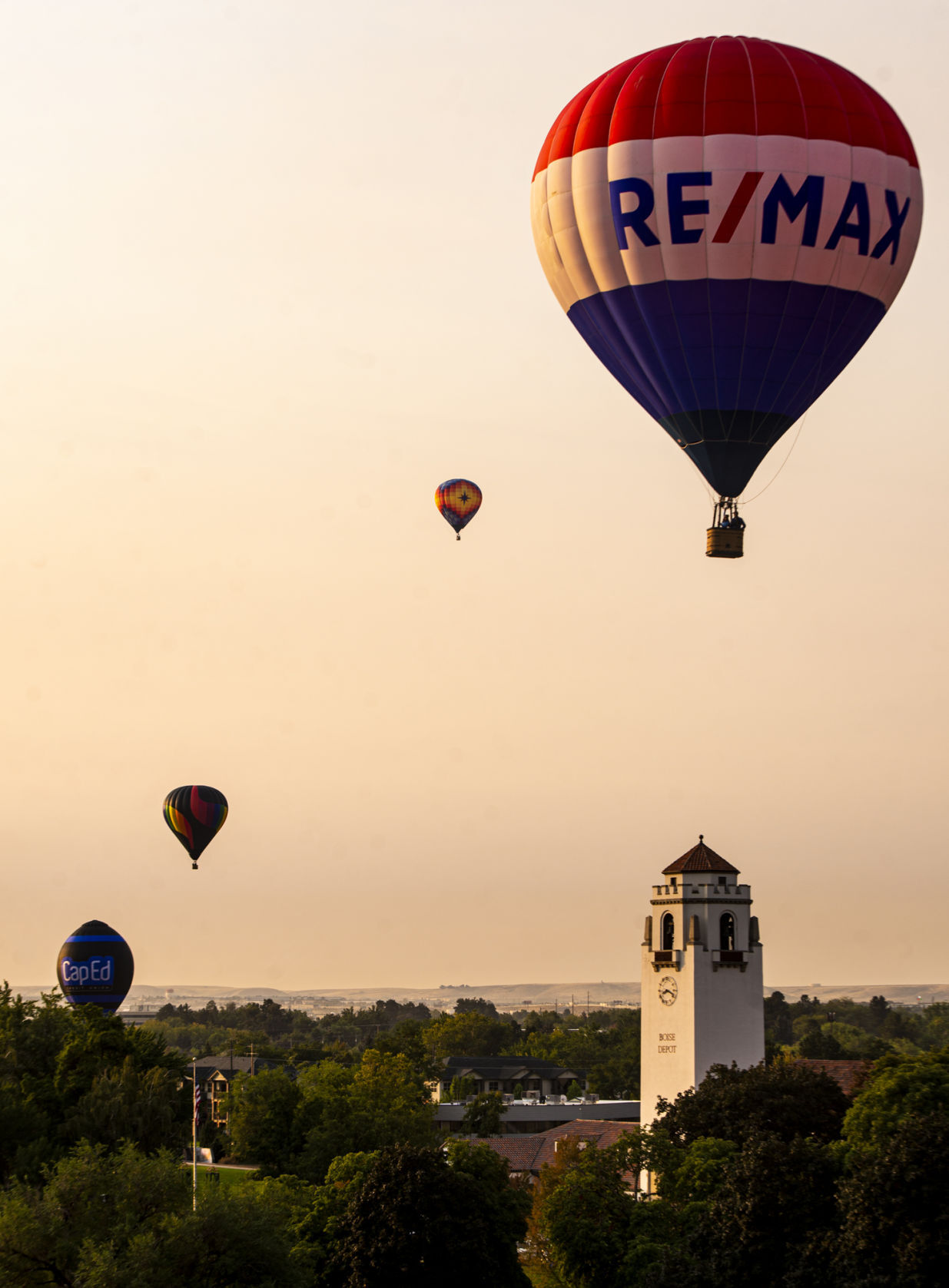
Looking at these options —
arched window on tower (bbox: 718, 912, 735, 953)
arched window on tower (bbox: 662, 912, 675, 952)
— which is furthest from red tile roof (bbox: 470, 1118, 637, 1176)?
arched window on tower (bbox: 718, 912, 735, 953)

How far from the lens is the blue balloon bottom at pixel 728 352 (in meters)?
→ 53.7

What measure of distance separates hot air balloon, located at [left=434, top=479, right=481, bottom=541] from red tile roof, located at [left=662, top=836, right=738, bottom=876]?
20.0 metres

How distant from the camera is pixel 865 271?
54.4 metres

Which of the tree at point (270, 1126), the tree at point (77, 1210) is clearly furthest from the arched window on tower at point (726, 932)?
the tree at point (77, 1210)

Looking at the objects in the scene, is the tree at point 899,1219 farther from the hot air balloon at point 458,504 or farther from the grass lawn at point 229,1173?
the hot air balloon at point 458,504

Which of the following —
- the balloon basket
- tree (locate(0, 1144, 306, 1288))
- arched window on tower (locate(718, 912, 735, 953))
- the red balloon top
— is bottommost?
tree (locate(0, 1144, 306, 1288))

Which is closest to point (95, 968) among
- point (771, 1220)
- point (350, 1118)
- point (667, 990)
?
point (350, 1118)

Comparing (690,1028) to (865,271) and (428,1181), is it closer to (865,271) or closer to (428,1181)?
(428,1181)

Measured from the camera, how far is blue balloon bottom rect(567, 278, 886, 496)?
Result: 2114 inches

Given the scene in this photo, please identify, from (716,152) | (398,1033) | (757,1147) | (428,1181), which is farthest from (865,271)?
(398,1033)

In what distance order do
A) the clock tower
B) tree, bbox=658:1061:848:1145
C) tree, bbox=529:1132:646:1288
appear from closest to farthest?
1. tree, bbox=529:1132:646:1288
2. tree, bbox=658:1061:848:1145
3. the clock tower

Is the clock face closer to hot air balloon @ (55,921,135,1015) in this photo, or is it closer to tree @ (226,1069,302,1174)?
tree @ (226,1069,302,1174)

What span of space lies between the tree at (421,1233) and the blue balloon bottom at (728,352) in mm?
23140

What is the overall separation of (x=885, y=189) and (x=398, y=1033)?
14267 cm
